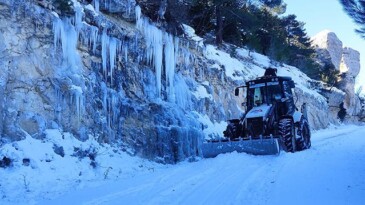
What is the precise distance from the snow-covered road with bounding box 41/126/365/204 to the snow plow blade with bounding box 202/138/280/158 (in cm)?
71

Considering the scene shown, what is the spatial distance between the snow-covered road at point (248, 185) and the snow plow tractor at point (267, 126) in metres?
0.95

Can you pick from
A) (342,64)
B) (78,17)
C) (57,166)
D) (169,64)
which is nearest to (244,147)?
(57,166)

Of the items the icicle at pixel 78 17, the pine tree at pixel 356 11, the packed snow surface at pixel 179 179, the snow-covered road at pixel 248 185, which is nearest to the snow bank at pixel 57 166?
the packed snow surface at pixel 179 179

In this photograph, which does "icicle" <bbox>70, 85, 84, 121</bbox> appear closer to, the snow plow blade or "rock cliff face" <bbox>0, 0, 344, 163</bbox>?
"rock cliff face" <bbox>0, 0, 344, 163</bbox>

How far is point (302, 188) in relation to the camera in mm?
6352

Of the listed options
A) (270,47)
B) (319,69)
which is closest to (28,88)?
(270,47)

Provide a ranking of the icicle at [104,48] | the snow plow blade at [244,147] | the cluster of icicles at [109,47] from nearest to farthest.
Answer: the snow plow blade at [244,147]
the cluster of icicles at [109,47]
the icicle at [104,48]

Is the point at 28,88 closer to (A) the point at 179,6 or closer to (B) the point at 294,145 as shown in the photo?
(B) the point at 294,145

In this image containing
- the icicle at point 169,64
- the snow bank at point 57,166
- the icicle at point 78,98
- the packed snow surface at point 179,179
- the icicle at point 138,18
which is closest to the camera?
the packed snow surface at point 179,179

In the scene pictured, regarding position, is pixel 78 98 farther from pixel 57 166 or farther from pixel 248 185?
pixel 248 185

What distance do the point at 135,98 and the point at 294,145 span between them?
4.89 m

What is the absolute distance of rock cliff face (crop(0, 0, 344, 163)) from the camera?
9.38 m

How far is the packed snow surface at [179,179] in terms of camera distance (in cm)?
608

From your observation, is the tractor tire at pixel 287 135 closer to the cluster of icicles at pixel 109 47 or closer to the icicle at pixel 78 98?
the cluster of icicles at pixel 109 47
